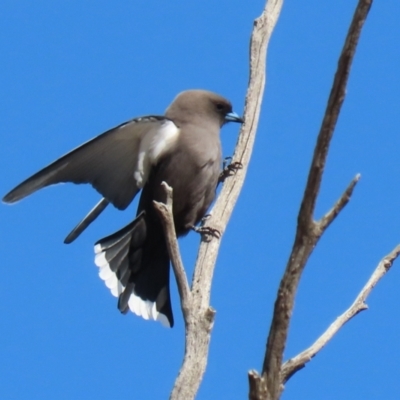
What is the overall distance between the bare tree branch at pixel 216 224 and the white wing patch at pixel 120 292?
127 centimetres

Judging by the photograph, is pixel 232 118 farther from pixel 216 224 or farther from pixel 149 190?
pixel 216 224

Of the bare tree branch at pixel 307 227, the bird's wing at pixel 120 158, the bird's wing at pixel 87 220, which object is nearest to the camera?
the bare tree branch at pixel 307 227

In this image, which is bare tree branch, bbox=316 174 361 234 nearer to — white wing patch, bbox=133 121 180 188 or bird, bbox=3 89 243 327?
bird, bbox=3 89 243 327

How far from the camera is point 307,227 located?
12.7ft

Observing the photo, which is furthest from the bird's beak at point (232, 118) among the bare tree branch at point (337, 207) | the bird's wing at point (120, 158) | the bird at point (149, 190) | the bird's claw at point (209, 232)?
the bare tree branch at point (337, 207)

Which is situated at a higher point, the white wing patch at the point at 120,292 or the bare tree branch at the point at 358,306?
the white wing patch at the point at 120,292

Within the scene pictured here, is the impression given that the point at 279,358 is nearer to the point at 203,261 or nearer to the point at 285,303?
the point at 285,303

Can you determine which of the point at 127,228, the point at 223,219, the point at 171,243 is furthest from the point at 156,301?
the point at 171,243

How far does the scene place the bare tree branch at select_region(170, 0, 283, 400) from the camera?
4398 millimetres

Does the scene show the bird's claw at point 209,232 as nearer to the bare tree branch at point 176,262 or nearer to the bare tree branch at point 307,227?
the bare tree branch at point 176,262

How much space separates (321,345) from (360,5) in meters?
1.57

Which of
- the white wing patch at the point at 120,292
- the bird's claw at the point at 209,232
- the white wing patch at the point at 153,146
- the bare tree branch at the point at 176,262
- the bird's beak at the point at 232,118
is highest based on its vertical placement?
the bird's beak at the point at 232,118

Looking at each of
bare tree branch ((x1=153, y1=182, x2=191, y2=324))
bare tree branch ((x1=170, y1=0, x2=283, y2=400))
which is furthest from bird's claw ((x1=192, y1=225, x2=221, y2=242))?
bare tree branch ((x1=153, y1=182, x2=191, y2=324))

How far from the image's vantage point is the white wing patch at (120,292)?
6699 mm
